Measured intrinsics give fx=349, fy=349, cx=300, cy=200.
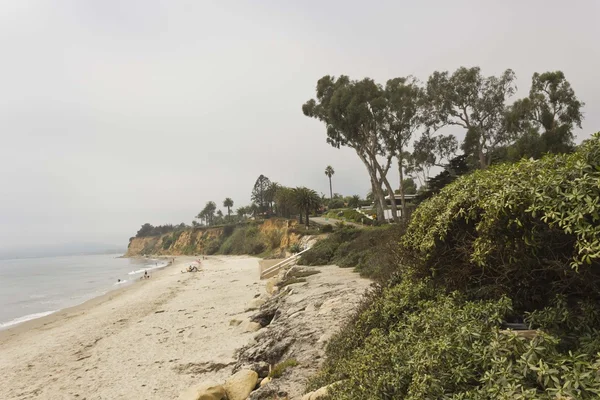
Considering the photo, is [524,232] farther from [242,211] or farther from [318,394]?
[242,211]

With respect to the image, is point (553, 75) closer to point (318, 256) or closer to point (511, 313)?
point (318, 256)

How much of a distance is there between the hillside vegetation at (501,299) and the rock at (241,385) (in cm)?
181

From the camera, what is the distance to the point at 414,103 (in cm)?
2861

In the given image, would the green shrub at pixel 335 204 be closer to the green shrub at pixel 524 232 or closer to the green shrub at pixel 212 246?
the green shrub at pixel 212 246

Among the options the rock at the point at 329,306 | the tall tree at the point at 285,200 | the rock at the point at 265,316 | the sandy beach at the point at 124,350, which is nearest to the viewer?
the sandy beach at the point at 124,350

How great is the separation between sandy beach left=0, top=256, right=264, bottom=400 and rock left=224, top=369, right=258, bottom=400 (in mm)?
1883

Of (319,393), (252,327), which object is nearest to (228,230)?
(252,327)

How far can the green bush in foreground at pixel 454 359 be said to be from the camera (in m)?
2.88

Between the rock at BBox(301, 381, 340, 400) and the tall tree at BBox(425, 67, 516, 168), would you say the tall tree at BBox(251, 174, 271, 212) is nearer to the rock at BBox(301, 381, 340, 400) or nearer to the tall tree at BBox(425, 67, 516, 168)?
the tall tree at BBox(425, 67, 516, 168)

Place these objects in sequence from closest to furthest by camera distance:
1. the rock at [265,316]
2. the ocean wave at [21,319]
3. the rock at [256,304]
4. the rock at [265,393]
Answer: the rock at [265,393] → the rock at [265,316] → the rock at [256,304] → the ocean wave at [21,319]

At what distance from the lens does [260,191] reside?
8681 cm

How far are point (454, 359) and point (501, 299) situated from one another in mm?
1020

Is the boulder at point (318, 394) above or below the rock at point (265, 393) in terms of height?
above

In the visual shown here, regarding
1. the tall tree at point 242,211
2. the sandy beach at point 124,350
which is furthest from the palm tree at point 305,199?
the tall tree at point 242,211
